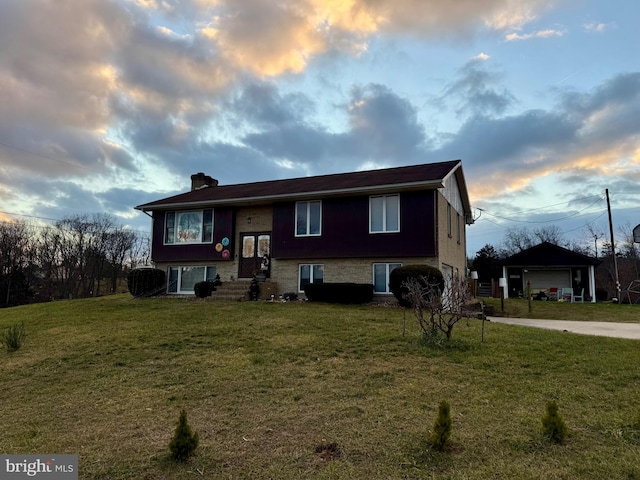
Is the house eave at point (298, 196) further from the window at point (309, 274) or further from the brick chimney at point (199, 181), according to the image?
the brick chimney at point (199, 181)

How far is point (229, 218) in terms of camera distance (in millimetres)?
20016

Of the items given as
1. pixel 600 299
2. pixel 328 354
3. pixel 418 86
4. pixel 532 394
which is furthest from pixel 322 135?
pixel 600 299

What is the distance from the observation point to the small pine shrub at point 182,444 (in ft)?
12.7

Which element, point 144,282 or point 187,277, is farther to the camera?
point 187,277

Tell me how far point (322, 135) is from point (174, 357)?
20.1 meters

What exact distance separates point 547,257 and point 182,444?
3013 centimetres

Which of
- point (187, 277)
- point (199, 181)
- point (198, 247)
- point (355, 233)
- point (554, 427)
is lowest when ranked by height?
point (554, 427)

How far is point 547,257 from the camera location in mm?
28484

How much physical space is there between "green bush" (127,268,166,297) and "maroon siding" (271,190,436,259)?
661 cm

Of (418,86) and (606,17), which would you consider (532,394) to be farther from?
(418,86)

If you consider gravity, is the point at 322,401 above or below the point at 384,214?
below

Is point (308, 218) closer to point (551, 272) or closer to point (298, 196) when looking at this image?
point (298, 196)

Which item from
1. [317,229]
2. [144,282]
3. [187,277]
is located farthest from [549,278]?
[144,282]

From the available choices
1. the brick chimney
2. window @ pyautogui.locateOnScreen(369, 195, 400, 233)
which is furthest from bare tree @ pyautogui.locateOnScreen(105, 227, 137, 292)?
window @ pyautogui.locateOnScreen(369, 195, 400, 233)
